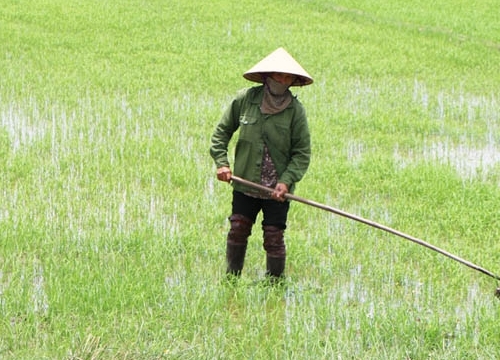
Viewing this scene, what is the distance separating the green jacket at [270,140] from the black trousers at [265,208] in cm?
9

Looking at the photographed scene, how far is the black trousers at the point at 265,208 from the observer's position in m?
4.20

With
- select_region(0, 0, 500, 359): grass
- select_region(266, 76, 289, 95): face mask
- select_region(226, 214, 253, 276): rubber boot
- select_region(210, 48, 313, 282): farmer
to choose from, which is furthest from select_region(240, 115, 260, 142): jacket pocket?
select_region(0, 0, 500, 359): grass

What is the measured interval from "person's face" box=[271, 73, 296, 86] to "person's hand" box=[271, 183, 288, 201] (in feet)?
1.69

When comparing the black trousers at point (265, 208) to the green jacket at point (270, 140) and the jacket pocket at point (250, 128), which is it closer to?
the green jacket at point (270, 140)

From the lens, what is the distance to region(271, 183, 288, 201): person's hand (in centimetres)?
403

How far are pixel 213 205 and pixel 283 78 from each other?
1.80 meters

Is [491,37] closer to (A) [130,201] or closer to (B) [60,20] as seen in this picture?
(B) [60,20]

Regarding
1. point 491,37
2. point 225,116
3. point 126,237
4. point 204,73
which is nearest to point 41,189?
point 126,237

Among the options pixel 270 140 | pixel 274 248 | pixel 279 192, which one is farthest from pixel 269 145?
pixel 274 248

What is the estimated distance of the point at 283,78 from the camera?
4.06 metres

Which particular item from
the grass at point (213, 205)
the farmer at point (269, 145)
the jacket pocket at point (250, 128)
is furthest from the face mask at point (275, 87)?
the grass at point (213, 205)

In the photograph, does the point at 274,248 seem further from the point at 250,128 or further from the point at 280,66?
the point at 280,66

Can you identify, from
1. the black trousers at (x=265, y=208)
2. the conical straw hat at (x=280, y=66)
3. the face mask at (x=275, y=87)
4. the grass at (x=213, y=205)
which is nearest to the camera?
the grass at (x=213, y=205)

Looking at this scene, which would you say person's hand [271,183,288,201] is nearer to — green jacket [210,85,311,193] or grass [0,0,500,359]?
green jacket [210,85,311,193]
